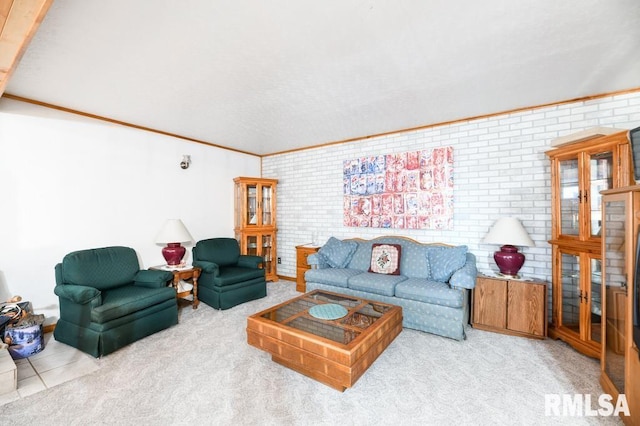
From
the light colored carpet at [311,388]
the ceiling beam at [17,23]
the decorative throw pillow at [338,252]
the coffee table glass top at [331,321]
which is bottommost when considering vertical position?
the light colored carpet at [311,388]

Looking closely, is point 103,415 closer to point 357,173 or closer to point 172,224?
point 172,224

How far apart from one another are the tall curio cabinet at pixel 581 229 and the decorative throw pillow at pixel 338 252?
2.33m

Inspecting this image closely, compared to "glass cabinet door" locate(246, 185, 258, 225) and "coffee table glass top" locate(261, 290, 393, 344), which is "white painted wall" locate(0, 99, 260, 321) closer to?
"glass cabinet door" locate(246, 185, 258, 225)

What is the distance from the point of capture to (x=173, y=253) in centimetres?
370

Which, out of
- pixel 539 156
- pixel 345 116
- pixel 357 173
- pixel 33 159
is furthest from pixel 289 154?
pixel 539 156

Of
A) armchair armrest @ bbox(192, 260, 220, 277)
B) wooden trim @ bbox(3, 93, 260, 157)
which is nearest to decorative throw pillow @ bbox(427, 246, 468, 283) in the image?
armchair armrest @ bbox(192, 260, 220, 277)

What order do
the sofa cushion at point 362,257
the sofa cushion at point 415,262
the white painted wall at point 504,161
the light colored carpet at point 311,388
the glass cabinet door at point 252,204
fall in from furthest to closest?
the glass cabinet door at point 252,204
the sofa cushion at point 362,257
the sofa cushion at point 415,262
the white painted wall at point 504,161
the light colored carpet at point 311,388

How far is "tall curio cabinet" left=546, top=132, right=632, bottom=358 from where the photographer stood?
229cm

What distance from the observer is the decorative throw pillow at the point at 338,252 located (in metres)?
4.04

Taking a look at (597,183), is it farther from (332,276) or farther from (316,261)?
(316,261)

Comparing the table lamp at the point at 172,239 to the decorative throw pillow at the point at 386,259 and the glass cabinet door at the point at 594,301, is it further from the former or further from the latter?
the glass cabinet door at the point at 594,301

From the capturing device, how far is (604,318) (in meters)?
2.01

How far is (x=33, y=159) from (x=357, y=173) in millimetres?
3966

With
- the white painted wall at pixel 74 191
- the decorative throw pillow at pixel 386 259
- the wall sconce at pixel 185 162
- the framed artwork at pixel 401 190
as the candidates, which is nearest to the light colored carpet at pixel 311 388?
the decorative throw pillow at pixel 386 259
